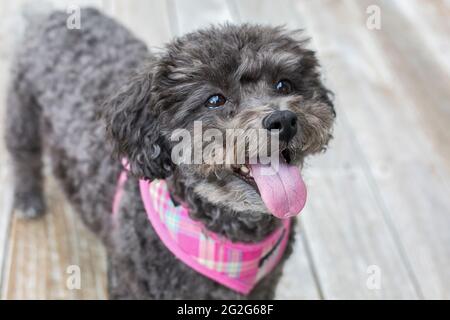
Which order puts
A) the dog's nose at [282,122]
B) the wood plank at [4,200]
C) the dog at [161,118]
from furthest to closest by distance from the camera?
the wood plank at [4,200]
the dog at [161,118]
the dog's nose at [282,122]

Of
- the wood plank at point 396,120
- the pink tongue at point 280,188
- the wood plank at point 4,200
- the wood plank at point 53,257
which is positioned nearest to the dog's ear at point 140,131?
Answer: the pink tongue at point 280,188

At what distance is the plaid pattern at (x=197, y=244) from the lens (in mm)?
1847

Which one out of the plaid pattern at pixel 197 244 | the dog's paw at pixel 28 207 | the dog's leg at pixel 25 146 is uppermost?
the dog's leg at pixel 25 146

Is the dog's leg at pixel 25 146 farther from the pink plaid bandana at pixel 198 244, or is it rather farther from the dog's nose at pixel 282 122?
the dog's nose at pixel 282 122

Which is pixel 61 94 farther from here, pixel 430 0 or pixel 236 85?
pixel 430 0

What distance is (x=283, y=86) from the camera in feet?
5.84

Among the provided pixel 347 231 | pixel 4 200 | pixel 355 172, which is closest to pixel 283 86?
pixel 347 231

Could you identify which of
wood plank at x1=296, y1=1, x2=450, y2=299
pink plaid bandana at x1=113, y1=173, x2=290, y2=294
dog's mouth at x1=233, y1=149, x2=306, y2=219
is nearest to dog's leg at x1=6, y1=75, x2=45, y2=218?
pink plaid bandana at x1=113, y1=173, x2=290, y2=294

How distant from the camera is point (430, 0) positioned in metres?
3.93

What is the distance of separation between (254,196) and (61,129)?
97 centimetres

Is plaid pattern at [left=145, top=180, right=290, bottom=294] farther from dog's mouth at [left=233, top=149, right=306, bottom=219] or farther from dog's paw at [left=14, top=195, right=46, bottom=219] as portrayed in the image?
dog's paw at [left=14, top=195, right=46, bottom=219]

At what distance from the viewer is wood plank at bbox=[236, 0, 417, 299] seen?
251cm

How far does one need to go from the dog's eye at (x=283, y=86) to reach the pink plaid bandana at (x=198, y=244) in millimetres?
445
